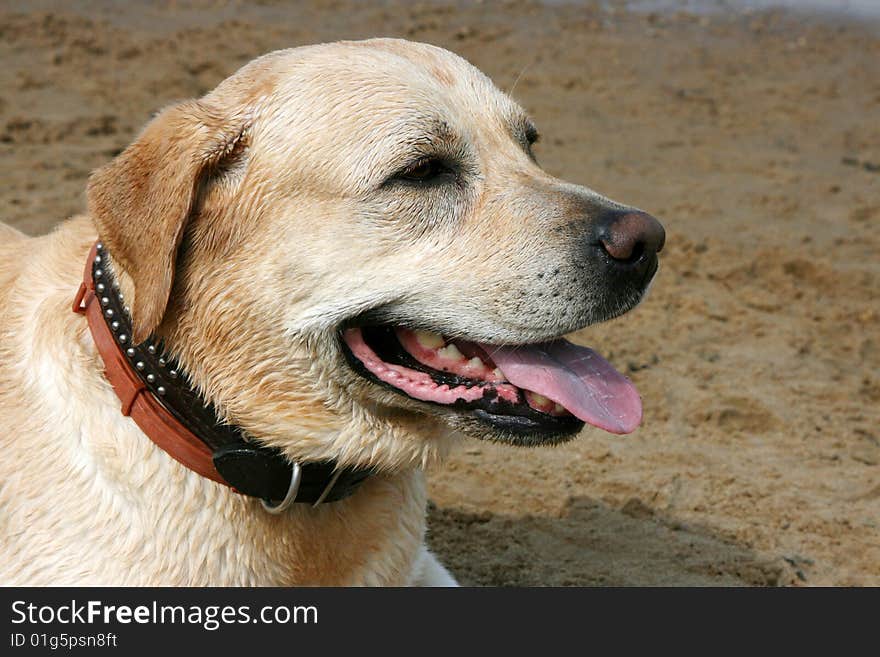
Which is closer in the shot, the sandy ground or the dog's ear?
the dog's ear

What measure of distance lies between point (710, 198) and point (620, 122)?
1.75 m

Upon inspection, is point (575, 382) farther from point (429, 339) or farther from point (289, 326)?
point (289, 326)

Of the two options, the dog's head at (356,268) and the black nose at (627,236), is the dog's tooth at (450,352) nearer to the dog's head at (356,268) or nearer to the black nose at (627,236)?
the dog's head at (356,268)

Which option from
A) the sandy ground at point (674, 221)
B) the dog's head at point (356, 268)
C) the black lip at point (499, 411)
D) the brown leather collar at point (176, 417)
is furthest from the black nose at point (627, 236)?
the sandy ground at point (674, 221)

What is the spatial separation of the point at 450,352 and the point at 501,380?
156 mm

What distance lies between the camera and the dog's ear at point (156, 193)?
2.75 meters

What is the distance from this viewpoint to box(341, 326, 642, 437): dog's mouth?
113 inches

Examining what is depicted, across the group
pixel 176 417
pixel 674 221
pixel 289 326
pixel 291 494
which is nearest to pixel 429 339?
pixel 289 326

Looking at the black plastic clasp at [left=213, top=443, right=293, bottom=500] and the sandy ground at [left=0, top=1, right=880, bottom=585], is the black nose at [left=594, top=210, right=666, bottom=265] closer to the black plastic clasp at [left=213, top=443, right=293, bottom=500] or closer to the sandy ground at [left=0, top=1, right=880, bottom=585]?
the black plastic clasp at [left=213, top=443, right=293, bottom=500]

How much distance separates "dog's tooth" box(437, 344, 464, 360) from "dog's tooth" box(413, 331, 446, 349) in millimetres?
15

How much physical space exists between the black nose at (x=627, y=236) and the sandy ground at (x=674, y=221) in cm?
157

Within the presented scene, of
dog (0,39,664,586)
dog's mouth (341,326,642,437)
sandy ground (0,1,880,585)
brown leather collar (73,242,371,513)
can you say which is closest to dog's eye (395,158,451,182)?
dog (0,39,664,586)

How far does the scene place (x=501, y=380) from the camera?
2.94 m

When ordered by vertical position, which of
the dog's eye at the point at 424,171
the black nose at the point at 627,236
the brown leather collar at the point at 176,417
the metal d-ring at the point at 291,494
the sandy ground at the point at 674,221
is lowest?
the sandy ground at the point at 674,221
